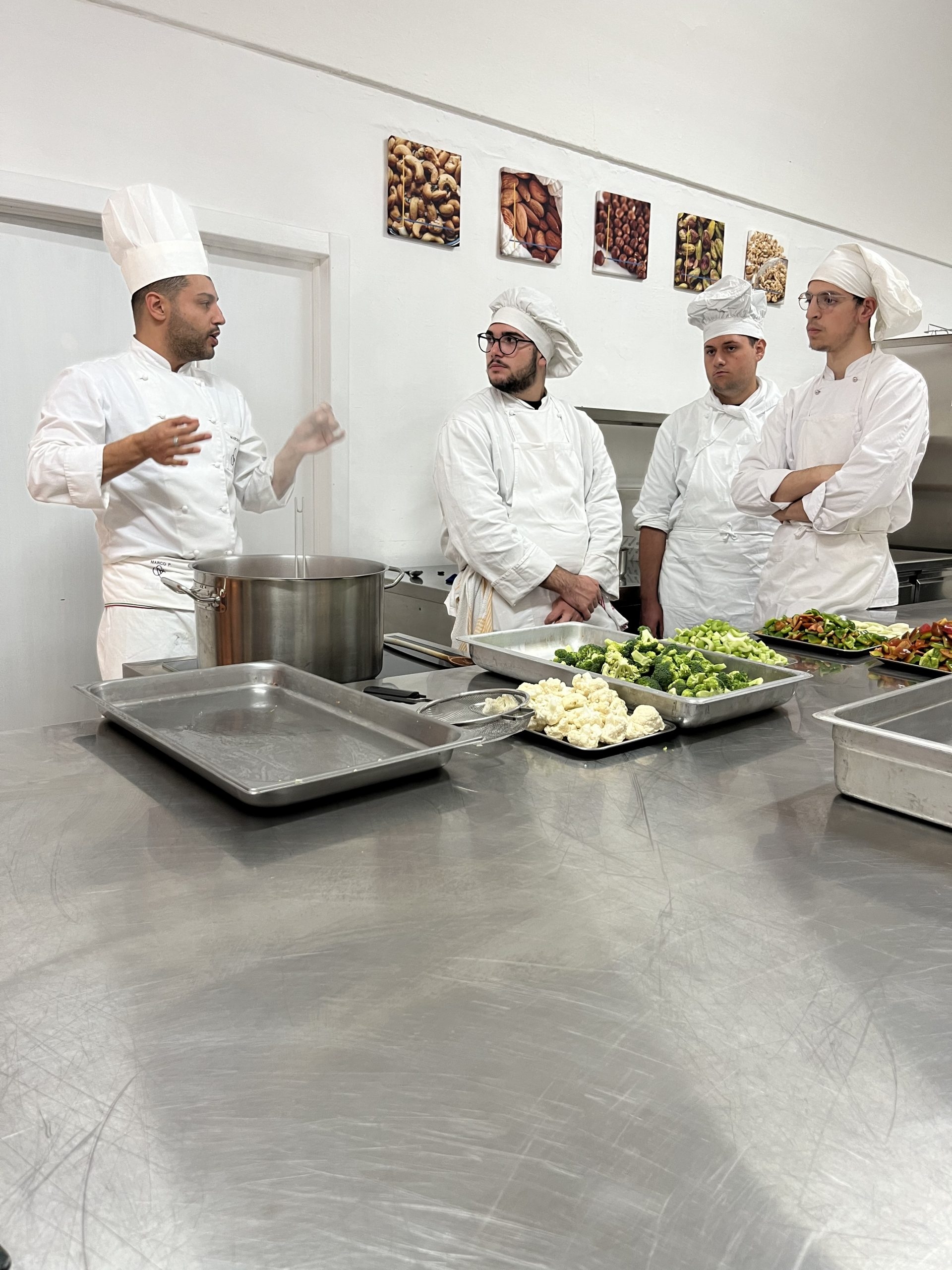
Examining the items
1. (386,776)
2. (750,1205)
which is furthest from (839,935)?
(386,776)

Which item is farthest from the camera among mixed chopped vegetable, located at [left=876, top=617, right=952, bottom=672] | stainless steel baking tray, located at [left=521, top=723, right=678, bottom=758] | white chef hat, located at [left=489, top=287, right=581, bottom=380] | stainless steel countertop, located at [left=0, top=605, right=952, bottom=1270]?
white chef hat, located at [left=489, top=287, right=581, bottom=380]

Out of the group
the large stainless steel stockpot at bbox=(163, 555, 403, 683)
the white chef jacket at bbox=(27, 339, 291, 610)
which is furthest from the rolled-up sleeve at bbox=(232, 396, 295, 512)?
the large stainless steel stockpot at bbox=(163, 555, 403, 683)

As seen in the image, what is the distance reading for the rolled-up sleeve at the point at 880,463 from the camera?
2344 mm

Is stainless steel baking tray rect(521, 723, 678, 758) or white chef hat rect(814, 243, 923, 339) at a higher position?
white chef hat rect(814, 243, 923, 339)

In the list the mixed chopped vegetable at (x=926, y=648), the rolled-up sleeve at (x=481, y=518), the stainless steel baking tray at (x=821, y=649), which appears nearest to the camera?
the mixed chopped vegetable at (x=926, y=648)

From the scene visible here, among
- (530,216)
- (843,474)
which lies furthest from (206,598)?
(530,216)

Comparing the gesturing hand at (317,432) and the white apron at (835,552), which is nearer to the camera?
the gesturing hand at (317,432)

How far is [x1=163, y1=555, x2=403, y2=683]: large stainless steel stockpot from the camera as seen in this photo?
138cm

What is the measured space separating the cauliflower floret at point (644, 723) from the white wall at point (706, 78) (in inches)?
94.4

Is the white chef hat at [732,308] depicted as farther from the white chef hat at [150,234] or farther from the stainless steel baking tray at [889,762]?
the stainless steel baking tray at [889,762]

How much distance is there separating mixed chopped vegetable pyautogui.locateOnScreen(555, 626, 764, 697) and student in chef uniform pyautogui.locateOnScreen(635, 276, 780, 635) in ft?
5.73

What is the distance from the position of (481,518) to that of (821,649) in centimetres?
114

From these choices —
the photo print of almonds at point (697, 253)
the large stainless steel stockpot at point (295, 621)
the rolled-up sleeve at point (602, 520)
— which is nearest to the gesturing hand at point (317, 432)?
the large stainless steel stockpot at point (295, 621)

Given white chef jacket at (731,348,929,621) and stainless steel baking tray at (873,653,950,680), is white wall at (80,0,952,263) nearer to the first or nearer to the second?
white chef jacket at (731,348,929,621)
